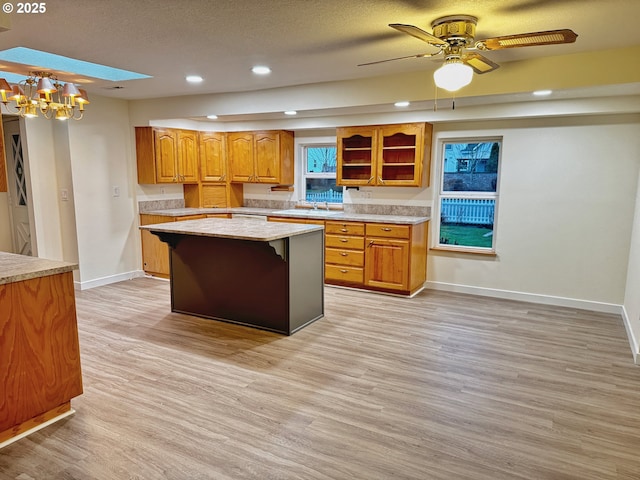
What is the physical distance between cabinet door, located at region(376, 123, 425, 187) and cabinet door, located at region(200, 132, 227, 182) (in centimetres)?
247

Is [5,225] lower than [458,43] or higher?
lower

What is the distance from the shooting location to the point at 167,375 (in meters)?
3.06

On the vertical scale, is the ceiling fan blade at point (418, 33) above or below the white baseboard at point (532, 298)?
above

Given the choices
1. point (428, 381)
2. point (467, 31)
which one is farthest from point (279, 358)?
point (467, 31)

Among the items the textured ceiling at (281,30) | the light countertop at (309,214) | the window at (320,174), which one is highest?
the textured ceiling at (281,30)

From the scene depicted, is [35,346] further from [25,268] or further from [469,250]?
[469,250]

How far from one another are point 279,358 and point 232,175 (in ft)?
12.5

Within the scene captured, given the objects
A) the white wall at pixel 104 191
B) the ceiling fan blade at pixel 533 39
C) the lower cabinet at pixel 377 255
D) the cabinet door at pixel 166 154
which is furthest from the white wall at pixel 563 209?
the white wall at pixel 104 191

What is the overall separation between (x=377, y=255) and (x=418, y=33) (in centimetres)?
309

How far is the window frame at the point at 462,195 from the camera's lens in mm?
5004

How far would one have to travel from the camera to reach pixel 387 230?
5000mm

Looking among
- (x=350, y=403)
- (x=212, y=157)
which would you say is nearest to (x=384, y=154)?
(x=212, y=157)

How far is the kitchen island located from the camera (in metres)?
2.22

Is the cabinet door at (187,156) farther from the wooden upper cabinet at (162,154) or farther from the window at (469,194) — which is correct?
the window at (469,194)
